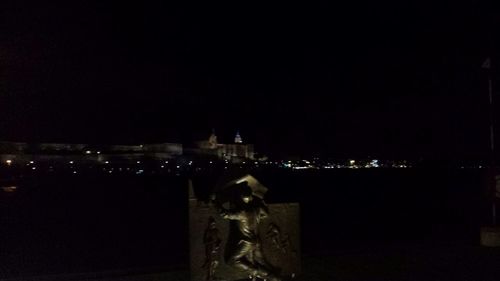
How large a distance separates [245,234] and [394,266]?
12.7ft

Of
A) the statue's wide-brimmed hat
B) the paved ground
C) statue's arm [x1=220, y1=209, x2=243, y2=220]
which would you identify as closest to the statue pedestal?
the paved ground

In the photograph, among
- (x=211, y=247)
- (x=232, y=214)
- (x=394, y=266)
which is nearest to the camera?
(x=232, y=214)

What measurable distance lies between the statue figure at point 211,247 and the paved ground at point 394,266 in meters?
1.75

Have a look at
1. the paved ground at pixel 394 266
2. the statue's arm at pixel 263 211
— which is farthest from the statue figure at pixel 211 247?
the paved ground at pixel 394 266

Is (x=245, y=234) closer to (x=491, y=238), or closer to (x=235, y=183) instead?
(x=235, y=183)

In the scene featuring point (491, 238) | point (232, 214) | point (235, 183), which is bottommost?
point (491, 238)

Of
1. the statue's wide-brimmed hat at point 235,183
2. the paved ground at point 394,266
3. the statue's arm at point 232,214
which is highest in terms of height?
the statue's wide-brimmed hat at point 235,183

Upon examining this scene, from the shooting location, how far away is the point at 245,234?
8.17 m

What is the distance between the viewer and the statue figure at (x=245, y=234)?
8148mm

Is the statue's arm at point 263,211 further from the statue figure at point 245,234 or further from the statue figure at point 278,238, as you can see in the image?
the statue figure at point 278,238

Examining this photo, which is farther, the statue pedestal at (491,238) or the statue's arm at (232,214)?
the statue pedestal at (491,238)

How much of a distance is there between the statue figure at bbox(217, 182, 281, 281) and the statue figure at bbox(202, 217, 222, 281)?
19 cm

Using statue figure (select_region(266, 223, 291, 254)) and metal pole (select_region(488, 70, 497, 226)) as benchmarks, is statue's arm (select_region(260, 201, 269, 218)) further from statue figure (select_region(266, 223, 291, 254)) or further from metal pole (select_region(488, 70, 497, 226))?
metal pole (select_region(488, 70, 497, 226))

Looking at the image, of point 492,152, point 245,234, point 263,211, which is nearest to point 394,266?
point 263,211
